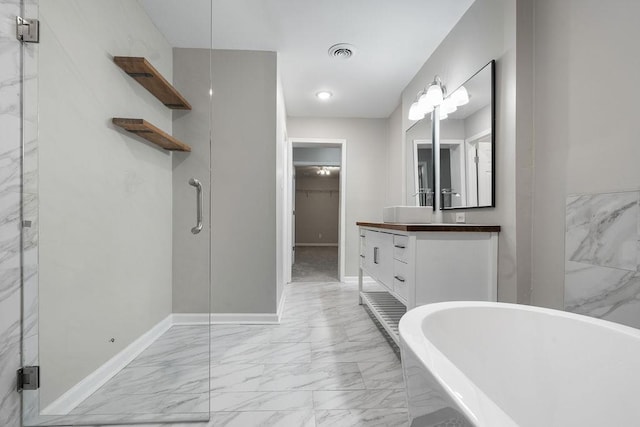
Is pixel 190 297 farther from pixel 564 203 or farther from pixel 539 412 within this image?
pixel 564 203

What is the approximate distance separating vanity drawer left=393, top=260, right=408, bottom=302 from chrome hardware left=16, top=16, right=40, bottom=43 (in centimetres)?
201

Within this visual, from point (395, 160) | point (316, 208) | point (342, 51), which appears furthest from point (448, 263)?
point (316, 208)

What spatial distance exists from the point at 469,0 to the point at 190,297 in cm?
261

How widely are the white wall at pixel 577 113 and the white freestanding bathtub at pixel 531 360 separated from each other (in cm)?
56

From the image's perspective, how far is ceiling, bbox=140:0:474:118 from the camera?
71.6 inches

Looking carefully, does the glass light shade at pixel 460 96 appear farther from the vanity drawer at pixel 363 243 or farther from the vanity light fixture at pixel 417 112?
the vanity drawer at pixel 363 243

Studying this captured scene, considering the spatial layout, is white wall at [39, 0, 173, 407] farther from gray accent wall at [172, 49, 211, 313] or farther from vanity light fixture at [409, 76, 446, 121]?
vanity light fixture at [409, 76, 446, 121]

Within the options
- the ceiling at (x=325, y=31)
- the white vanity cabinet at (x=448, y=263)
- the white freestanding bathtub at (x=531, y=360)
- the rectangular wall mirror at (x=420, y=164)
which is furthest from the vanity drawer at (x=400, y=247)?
the ceiling at (x=325, y=31)

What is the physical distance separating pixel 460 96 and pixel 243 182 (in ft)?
5.84

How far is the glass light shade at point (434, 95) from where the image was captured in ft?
7.23

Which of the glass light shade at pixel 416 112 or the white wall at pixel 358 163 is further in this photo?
the white wall at pixel 358 163

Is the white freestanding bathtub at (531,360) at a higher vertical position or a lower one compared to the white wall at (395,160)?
lower

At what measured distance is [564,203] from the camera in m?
1.31

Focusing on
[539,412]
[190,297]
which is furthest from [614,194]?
[190,297]
